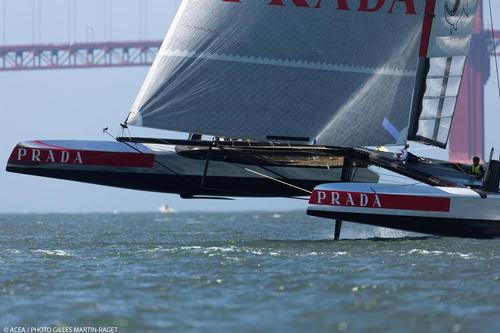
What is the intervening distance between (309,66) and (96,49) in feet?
210

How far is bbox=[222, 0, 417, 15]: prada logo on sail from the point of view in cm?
1521

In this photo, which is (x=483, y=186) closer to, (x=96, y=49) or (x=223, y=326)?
(x=223, y=326)

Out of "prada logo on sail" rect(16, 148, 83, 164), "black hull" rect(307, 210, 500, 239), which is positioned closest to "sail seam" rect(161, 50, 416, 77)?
"prada logo on sail" rect(16, 148, 83, 164)

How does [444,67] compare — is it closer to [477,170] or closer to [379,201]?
[477,170]

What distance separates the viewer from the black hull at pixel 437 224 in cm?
1450

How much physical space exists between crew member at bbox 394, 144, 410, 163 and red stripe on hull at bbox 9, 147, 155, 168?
10.8ft

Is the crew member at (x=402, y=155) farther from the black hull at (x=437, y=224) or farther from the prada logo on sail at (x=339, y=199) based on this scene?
the prada logo on sail at (x=339, y=199)

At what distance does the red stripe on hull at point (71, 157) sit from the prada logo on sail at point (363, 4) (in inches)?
96.2

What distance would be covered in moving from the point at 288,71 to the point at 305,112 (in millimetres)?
546

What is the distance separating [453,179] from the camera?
51.7 ft

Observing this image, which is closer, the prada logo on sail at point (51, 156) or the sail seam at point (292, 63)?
the sail seam at point (292, 63)

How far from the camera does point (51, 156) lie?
609 inches

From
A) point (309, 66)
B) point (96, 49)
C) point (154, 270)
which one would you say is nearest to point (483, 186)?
point (309, 66)

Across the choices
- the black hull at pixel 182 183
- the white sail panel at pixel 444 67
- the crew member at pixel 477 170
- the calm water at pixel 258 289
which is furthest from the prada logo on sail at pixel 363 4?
the calm water at pixel 258 289
